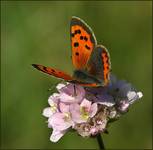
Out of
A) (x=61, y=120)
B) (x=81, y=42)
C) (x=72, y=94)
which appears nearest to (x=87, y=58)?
(x=81, y=42)

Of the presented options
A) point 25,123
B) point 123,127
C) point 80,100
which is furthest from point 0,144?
point 80,100

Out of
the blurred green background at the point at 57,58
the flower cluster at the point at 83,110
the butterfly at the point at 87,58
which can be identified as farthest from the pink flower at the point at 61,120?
the blurred green background at the point at 57,58

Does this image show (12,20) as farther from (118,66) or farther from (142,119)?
(142,119)

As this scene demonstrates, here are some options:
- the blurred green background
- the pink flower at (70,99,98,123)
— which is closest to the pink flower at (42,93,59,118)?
the pink flower at (70,99,98,123)

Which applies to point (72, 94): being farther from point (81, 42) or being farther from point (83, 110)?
point (81, 42)

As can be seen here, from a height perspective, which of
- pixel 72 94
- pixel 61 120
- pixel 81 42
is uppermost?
pixel 81 42

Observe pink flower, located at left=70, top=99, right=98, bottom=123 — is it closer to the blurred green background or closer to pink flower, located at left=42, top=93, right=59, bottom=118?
pink flower, located at left=42, top=93, right=59, bottom=118
